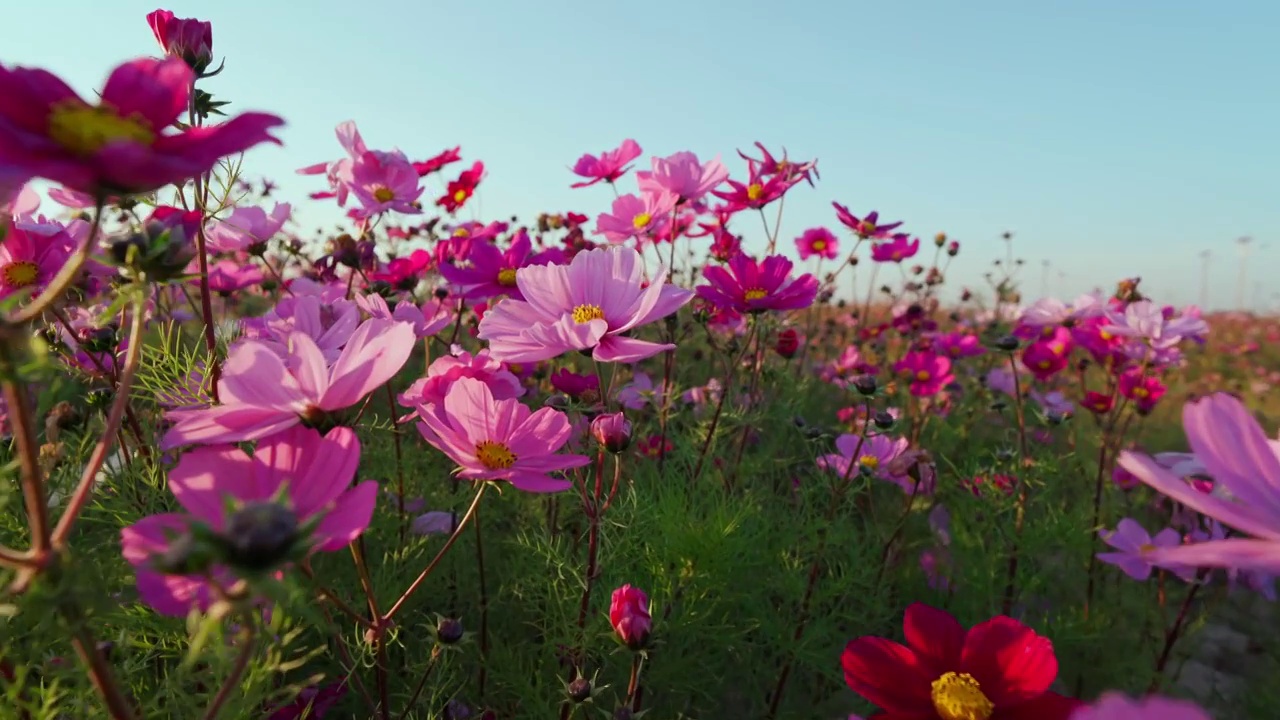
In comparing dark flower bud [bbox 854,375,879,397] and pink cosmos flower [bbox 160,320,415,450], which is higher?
pink cosmos flower [bbox 160,320,415,450]

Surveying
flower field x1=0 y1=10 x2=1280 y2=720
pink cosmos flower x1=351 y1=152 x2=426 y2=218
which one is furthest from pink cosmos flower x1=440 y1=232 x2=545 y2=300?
pink cosmos flower x1=351 y1=152 x2=426 y2=218

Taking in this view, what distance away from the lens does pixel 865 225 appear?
5.93 feet

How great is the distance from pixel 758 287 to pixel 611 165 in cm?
75

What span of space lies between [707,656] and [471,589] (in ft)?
1.54

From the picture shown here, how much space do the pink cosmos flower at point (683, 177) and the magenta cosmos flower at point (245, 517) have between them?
1.17m

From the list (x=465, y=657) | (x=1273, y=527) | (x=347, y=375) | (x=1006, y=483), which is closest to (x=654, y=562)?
(x=465, y=657)

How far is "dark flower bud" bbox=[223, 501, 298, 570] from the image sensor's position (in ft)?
1.05

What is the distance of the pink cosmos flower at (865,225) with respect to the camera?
5.90ft

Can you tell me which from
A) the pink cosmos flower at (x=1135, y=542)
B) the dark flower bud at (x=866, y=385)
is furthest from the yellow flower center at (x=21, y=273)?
the pink cosmos flower at (x=1135, y=542)

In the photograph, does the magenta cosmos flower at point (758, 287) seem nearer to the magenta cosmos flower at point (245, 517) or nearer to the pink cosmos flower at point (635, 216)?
the pink cosmos flower at point (635, 216)

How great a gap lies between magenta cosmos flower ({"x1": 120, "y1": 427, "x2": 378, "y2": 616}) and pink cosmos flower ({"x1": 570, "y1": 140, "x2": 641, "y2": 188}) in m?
1.45

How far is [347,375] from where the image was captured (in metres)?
0.52

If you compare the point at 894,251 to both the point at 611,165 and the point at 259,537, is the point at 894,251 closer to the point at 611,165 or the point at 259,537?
the point at 611,165

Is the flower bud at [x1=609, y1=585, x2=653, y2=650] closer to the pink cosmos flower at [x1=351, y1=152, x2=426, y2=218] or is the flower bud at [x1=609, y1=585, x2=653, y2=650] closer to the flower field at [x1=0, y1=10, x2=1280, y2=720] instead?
the flower field at [x1=0, y1=10, x2=1280, y2=720]
